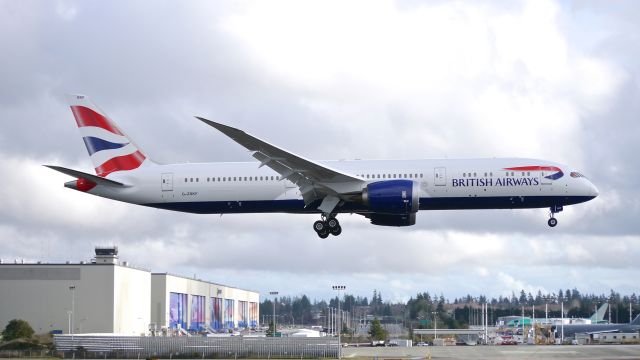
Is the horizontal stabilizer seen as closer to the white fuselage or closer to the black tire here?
the white fuselage

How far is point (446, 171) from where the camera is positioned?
57.0 m

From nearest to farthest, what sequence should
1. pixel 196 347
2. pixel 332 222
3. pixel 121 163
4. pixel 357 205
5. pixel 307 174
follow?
pixel 307 174, pixel 357 205, pixel 332 222, pixel 121 163, pixel 196 347

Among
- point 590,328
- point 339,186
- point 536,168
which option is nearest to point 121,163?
point 339,186

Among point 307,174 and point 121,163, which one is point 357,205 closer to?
point 307,174

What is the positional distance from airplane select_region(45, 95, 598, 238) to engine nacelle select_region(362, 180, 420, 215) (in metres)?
0.06

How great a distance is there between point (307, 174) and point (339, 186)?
6.94 feet

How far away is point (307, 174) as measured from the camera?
56062mm

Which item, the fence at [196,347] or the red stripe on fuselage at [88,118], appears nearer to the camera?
the red stripe on fuselage at [88,118]

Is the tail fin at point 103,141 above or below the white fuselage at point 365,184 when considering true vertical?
above

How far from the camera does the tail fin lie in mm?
63344

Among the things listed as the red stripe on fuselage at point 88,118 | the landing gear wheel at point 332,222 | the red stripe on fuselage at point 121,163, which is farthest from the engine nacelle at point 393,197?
the red stripe on fuselage at point 88,118

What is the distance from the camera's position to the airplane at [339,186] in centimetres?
5553

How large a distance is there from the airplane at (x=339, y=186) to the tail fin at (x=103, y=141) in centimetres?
100

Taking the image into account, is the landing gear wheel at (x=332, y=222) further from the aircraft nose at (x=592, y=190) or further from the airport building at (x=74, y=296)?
the airport building at (x=74, y=296)
